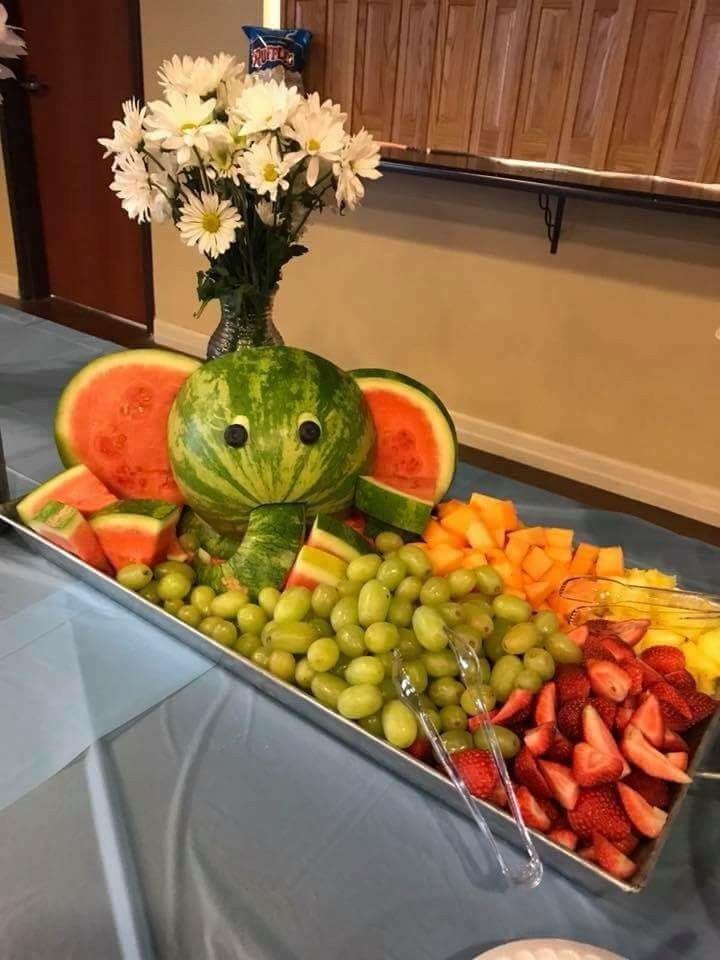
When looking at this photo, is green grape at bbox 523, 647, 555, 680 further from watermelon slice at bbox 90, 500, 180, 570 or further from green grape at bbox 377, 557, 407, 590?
watermelon slice at bbox 90, 500, 180, 570

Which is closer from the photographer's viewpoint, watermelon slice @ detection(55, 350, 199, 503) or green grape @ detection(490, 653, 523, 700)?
green grape @ detection(490, 653, 523, 700)

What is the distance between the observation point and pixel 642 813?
0.64 m

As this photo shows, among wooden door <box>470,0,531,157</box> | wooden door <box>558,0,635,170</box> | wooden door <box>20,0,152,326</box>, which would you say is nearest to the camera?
wooden door <box>558,0,635,170</box>

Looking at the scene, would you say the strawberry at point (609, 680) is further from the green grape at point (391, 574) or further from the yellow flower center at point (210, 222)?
the yellow flower center at point (210, 222)

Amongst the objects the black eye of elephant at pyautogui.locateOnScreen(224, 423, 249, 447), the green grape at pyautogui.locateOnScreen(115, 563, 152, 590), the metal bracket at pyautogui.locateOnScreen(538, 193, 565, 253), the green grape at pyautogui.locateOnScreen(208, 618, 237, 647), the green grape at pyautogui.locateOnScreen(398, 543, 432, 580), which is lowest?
the green grape at pyautogui.locateOnScreen(208, 618, 237, 647)

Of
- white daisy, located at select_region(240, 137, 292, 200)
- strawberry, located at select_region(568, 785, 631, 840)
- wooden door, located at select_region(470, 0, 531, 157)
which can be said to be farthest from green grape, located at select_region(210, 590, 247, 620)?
wooden door, located at select_region(470, 0, 531, 157)

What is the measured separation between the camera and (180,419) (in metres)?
0.99

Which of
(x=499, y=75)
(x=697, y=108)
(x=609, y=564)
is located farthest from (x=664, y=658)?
(x=499, y=75)

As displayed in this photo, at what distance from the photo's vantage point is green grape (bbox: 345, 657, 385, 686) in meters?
0.74

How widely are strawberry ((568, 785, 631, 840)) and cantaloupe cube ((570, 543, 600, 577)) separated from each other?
0.37m

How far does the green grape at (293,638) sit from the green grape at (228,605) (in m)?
0.08

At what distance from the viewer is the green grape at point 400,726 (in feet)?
2.31

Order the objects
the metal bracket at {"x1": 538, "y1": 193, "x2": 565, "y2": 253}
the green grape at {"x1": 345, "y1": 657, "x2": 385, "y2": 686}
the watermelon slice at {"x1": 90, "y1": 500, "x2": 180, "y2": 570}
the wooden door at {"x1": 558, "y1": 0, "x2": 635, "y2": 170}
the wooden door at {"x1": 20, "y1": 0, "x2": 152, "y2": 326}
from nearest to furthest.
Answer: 1. the green grape at {"x1": 345, "y1": 657, "x2": 385, "y2": 686}
2. the watermelon slice at {"x1": 90, "y1": 500, "x2": 180, "y2": 570}
3. the wooden door at {"x1": 558, "y1": 0, "x2": 635, "y2": 170}
4. the metal bracket at {"x1": 538, "y1": 193, "x2": 565, "y2": 253}
5. the wooden door at {"x1": 20, "y1": 0, "x2": 152, "y2": 326}

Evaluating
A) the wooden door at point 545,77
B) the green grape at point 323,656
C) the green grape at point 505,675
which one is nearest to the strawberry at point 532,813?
the green grape at point 505,675
